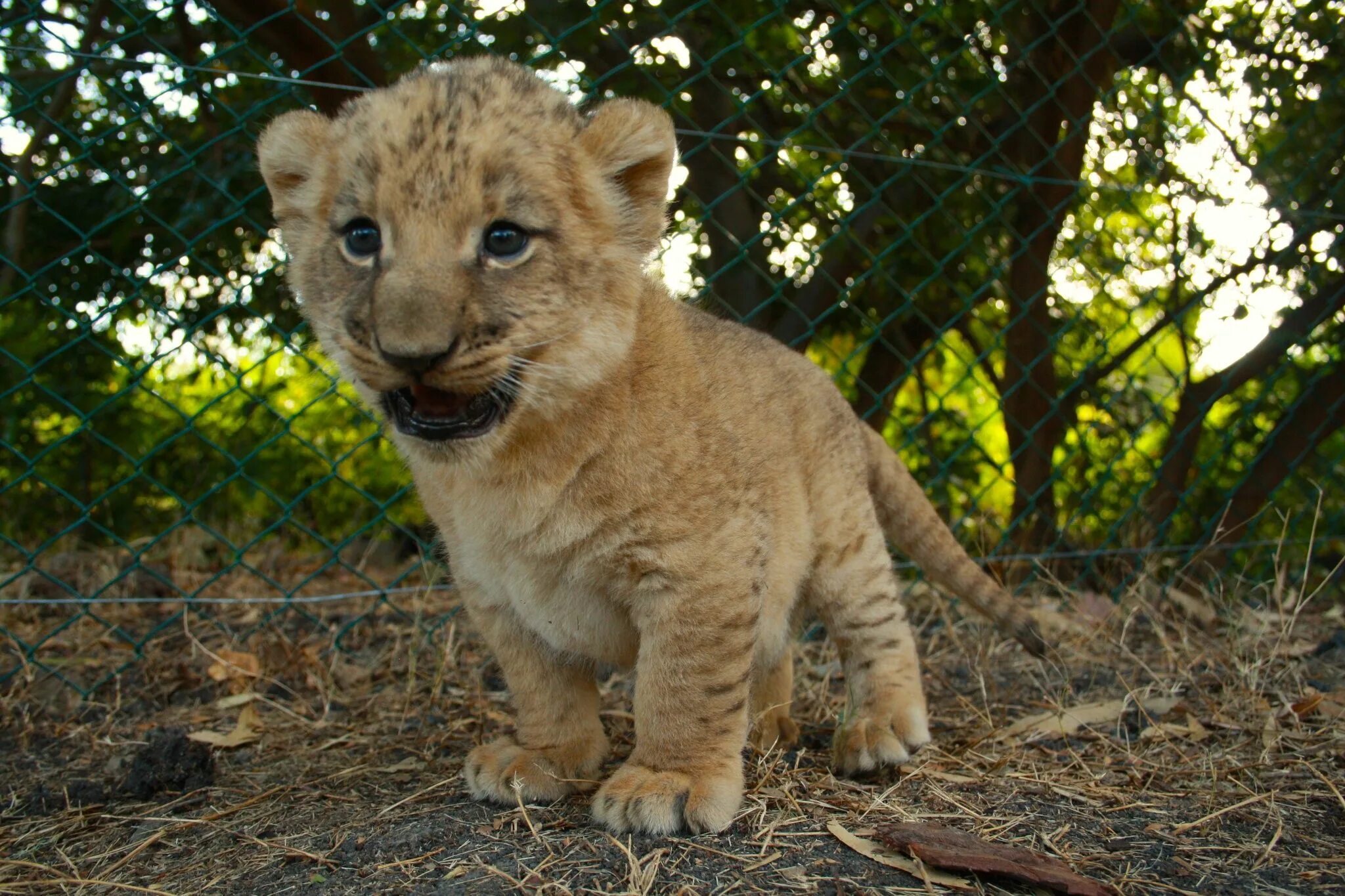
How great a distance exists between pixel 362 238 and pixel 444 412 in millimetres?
420

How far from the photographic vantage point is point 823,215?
526 cm

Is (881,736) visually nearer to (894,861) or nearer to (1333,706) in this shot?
(894,861)

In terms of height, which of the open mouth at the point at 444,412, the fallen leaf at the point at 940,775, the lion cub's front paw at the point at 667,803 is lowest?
the fallen leaf at the point at 940,775

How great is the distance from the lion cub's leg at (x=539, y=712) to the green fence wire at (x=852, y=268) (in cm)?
124

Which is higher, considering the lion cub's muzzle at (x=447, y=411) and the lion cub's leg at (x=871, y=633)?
the lion cub's muzzle at (x=447, y=411)

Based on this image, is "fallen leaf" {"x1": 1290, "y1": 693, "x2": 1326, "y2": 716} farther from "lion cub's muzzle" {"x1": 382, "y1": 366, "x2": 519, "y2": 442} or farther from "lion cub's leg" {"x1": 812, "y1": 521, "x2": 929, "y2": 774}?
"lion cub's muzzle" {"x1": 382, "y1": 366, "x2": 519, "y2": 442}

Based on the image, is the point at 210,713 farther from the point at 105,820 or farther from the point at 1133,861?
the point at 1133,861

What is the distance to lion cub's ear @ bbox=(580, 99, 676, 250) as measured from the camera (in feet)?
8.48

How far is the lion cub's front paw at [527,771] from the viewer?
277cm

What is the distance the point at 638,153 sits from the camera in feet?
8.53

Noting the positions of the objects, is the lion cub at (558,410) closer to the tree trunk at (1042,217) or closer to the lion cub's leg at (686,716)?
the lion cub's leg at (686,716)

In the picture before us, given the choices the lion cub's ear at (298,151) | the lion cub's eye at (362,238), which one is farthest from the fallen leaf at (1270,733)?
the lion cub's ear at (298,151)

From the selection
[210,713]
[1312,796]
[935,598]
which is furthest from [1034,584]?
[210,713]

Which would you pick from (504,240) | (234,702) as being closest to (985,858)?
(504,240)
